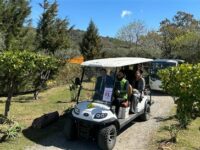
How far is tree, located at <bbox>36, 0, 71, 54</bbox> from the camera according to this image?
21375 millimetres

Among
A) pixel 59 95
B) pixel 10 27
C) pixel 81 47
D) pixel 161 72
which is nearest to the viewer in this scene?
pixel 161 72

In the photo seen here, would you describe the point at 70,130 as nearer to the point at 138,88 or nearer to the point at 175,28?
the point at 138,88

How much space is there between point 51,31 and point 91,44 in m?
6.81

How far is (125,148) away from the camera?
9.04 meters

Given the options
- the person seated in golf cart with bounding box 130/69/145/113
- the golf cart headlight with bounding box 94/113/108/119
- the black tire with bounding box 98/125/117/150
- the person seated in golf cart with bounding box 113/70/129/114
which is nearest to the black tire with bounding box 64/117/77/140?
the golf cart headlight with bounding box 94/113/108/119

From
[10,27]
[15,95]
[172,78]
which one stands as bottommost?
[15,95]

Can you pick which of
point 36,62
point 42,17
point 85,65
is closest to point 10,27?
point 42,17

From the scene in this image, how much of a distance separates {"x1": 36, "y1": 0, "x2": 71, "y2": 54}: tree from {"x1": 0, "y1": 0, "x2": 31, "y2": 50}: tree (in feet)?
4.98

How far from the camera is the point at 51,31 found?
2158 centimetres

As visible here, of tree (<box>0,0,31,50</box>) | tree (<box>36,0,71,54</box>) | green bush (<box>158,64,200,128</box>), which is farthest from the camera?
tree (<box>36,0,71,54</box>)

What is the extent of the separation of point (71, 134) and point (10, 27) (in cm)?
1196

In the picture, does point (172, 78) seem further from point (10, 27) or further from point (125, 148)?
point (10, 27)

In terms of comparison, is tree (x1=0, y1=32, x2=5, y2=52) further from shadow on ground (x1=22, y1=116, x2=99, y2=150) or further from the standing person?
the standing person

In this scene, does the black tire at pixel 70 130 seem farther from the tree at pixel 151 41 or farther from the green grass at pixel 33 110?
the tree at pixel 151 41
